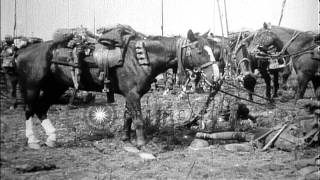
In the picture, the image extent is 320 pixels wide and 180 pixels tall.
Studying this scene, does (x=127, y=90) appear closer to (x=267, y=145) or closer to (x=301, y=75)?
(x=267, y=145)

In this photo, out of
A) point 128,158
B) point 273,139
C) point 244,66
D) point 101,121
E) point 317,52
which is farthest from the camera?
point 244,66

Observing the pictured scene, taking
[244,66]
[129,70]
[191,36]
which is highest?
[191,36]

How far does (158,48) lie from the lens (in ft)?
23.2

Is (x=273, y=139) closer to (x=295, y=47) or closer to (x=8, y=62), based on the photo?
(x=295, y=47)

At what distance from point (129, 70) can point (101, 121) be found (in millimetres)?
3168

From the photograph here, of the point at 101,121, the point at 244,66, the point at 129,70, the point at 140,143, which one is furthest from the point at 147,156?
the point at 244,66

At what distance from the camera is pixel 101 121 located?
32.2ft

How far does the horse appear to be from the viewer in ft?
32.5

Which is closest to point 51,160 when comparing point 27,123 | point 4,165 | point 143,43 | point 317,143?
point 27,123

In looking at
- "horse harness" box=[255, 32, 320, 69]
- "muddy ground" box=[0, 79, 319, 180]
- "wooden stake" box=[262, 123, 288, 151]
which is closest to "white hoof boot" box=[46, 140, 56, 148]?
"muddy ground" box=[0, 79, 319, 180]

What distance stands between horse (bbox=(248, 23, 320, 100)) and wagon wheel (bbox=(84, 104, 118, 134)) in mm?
4501

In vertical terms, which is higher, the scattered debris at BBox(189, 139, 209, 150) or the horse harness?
the horse harness

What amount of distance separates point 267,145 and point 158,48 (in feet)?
9.07

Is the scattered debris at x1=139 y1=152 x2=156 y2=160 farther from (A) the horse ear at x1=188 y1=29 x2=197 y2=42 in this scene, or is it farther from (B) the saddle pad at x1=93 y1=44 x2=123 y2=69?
(A) the horse ear at x1=188 y1=29 x2=197 y2=42
